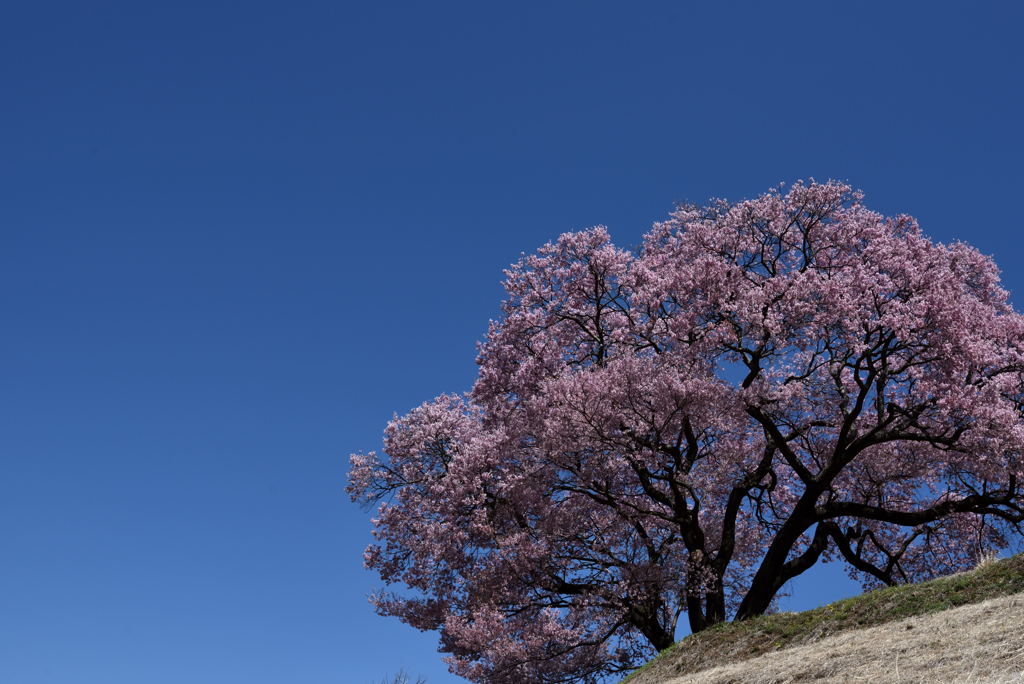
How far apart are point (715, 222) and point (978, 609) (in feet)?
51.7

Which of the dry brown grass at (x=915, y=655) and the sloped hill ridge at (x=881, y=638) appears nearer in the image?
the dry brown grass at (x=915, y=655)

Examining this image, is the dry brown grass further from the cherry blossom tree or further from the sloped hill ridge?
the cherry blossom tree

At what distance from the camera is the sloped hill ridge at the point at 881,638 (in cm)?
1305

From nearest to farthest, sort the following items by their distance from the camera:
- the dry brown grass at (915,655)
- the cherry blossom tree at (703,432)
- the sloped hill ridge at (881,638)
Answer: the dry brown grass at (915,655) → the sloped hill ridge at (881,638) → the cherry blossom tree at (703,432)

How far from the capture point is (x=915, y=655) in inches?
539

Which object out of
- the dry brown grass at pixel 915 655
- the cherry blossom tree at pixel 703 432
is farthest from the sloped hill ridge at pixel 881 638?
the cherry blossom tree at pixel 703 432

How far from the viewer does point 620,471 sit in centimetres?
2877

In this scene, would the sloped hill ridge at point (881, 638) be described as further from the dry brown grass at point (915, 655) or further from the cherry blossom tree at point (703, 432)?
the cherry blossom tree at point (703, 432)

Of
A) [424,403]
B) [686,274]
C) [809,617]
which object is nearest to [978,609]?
[809,617]

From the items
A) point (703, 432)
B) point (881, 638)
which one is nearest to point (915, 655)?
point (881, 638)

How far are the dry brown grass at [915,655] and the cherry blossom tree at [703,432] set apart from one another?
1001 cm

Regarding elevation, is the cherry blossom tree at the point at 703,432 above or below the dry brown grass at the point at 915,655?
above

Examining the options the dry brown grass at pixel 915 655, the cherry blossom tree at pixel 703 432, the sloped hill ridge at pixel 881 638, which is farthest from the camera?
the cherry blossom tree at pixel 703 432

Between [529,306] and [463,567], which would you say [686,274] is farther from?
[463,567]
